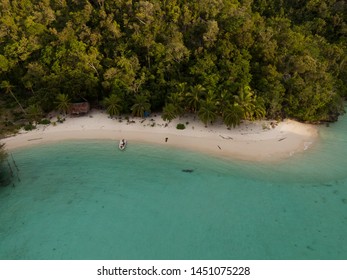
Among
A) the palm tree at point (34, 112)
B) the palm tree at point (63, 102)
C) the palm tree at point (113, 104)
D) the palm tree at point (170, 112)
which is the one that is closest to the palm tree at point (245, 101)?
the palm tree at point (170, 112)

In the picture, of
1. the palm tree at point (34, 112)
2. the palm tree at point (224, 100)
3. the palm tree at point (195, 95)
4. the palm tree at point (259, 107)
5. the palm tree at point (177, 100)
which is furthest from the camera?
the palm tree at point (34, 112)

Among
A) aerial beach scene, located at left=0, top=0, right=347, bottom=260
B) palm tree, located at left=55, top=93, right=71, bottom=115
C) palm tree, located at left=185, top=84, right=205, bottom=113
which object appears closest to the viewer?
aerial beach scene, located at left=0, top=0, right=347, bottom=260

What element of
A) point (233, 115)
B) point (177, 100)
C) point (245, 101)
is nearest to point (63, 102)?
point (177, 100)

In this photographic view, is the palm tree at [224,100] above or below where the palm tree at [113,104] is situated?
above

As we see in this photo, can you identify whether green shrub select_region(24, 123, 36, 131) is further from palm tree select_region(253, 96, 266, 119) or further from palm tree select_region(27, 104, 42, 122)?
palm tree select_region(253, 96, 266, 119)

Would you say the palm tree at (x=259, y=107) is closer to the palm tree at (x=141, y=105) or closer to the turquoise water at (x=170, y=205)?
the turquoise water at (x=170, y=205)

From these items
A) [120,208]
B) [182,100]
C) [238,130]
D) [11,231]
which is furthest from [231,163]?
[11,231]

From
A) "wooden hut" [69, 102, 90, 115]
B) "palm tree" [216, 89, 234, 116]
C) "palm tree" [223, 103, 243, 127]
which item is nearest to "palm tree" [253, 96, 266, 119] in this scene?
"palm tree" [223, 103, 243, 127]
